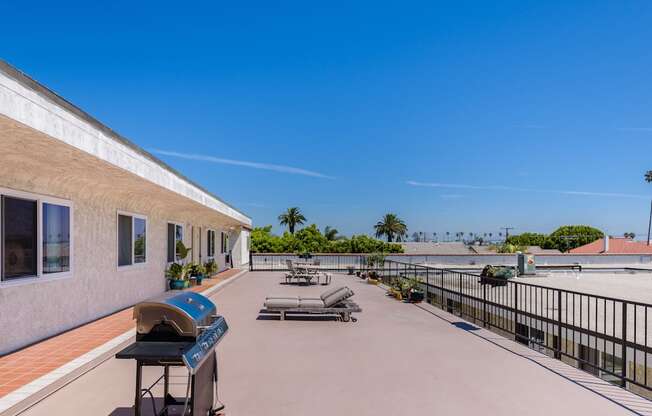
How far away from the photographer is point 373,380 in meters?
5.11

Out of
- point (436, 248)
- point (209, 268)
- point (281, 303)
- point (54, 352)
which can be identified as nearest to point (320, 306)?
point (281, 303)

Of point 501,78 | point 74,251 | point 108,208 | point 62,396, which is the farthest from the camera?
point 501,78

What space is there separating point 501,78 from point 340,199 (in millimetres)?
38689

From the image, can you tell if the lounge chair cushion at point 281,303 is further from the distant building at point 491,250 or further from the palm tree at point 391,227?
the palm tree at point 391,227

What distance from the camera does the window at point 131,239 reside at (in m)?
9.41

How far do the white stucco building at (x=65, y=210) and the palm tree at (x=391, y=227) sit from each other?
204ft

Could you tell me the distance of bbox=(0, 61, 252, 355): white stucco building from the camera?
14.3 feet

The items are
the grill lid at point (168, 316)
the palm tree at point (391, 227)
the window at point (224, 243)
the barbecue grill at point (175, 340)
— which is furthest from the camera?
the palm tree at point (391, 227)

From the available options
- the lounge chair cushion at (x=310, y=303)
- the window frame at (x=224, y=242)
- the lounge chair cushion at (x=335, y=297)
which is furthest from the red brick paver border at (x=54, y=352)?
the window frame at (x=224, y=242)

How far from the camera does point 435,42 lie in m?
19.1

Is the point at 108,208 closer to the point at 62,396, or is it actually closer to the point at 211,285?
the point at 62,396

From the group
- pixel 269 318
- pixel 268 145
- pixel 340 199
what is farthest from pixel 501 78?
pixel 340 199

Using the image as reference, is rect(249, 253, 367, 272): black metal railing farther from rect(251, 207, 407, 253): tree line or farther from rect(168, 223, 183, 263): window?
rect(168, 223, 183, 263): window

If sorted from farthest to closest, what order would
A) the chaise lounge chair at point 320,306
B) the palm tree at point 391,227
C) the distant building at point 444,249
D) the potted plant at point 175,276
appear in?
the palm tree at point 391,227
the distant building at point 444,249
the potted plant at point 175,276
the chaise lounge chair at point 320,306
